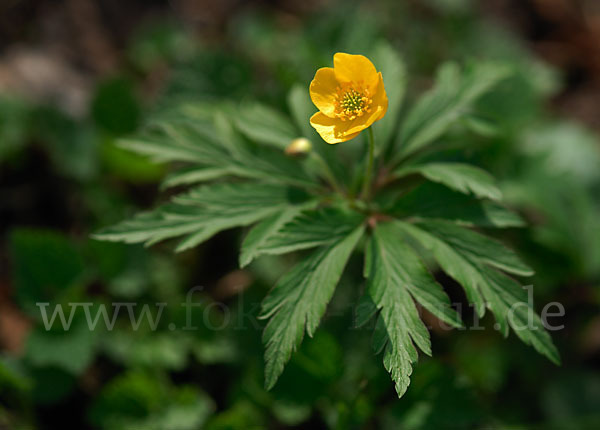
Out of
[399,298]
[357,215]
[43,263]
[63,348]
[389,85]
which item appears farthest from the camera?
[43,263]

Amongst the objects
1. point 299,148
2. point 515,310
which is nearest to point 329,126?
point 299,148

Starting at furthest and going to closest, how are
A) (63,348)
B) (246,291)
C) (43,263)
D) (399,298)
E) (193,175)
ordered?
(246,291) → (43,263) → (63,348) → (193,175) → (399,298)

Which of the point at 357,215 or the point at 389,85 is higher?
the point at 389,85

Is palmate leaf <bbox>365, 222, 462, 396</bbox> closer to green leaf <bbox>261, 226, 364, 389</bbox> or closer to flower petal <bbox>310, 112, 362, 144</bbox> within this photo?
green leaf <bbox>261, 226, 364, 389</bbox>

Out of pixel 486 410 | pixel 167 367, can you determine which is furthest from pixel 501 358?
pixel 167 367

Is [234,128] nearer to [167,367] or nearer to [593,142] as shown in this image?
[167,367]

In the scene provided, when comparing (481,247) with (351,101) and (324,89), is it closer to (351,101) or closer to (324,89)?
(351,101)

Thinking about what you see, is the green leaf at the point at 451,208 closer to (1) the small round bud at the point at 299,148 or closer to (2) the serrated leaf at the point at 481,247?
(2) the serrated leaf at the point at 481,247
